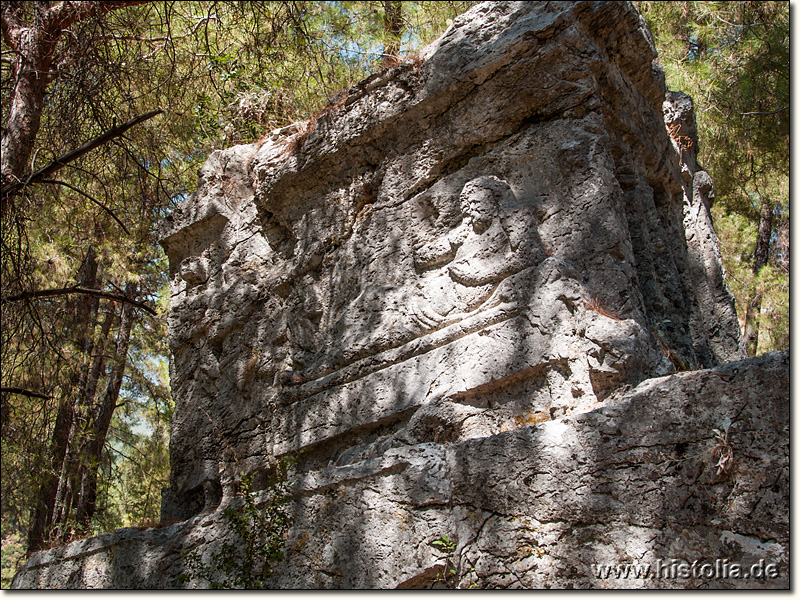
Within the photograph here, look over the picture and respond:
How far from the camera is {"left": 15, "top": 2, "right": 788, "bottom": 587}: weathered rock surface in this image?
2471 mm

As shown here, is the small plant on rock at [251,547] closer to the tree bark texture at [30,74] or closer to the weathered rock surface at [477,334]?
the weathered rock surface at [477,334]

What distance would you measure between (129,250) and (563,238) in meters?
6.20

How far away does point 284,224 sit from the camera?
5141 millimetres

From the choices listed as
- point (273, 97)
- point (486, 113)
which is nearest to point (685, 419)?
point (486, 113)

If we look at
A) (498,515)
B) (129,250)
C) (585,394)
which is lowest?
(498,515)

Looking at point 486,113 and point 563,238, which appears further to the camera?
point 486,113

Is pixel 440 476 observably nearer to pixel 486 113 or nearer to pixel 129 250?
pixel 486 113

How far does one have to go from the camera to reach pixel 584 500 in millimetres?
2527

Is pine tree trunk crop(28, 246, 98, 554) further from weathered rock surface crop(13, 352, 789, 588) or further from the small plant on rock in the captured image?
weathered rock surface crop(13, 352, 789, 588)

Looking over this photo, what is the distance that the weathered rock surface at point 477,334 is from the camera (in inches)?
Result: 97.3

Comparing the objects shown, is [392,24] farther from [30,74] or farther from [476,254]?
[476,254]

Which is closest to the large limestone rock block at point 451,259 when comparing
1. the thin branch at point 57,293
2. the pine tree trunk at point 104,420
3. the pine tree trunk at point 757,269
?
the thin branch at point 57,293

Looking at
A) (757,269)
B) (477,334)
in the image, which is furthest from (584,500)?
(757,269)

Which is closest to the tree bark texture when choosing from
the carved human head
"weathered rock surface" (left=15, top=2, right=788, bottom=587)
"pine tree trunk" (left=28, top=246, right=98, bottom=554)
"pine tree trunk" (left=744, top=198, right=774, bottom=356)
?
"weathered rock surface" (left=15, top=2, right=788, bottom=587)
